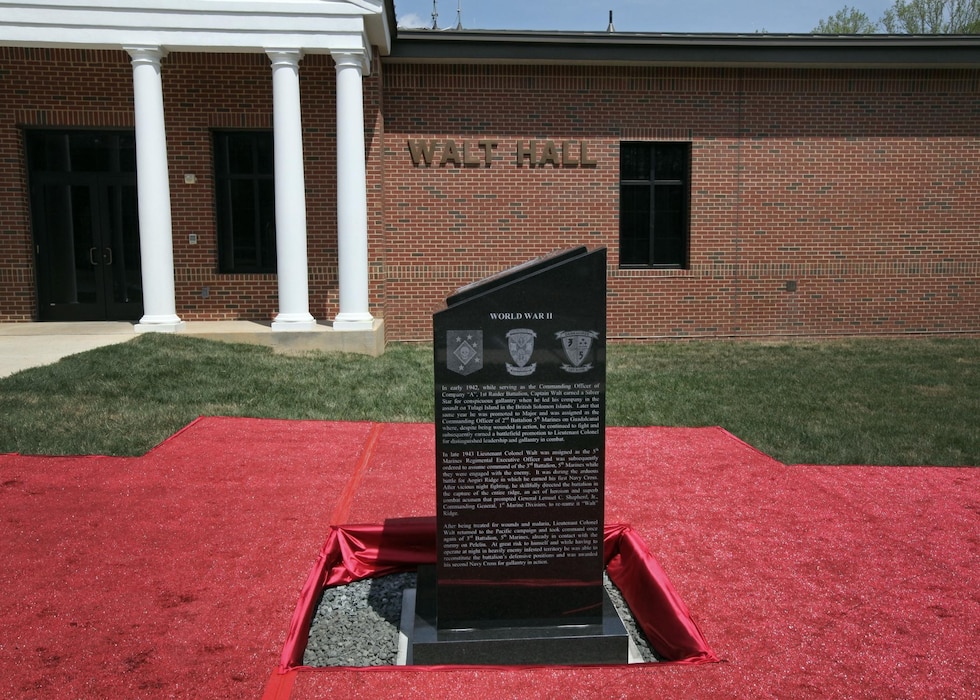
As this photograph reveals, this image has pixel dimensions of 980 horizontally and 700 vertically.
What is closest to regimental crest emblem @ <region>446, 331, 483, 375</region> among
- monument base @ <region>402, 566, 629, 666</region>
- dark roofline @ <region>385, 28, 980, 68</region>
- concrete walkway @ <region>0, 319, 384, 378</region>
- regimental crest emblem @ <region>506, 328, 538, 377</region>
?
regimental crest emblem @ <region>506, 328, 538, 377</region>

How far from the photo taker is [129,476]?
591 centimetres

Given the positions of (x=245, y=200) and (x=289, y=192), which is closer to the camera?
(x=289, y=192)

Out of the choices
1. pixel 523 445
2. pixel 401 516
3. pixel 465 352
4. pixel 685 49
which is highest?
pixel 685 49

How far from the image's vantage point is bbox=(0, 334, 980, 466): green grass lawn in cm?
704

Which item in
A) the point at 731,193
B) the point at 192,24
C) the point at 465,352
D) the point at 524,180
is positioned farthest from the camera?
the point at 731,193

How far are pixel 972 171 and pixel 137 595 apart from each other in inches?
604

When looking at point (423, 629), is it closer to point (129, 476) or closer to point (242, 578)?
point (242, 578)

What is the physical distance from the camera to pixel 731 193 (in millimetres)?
14414

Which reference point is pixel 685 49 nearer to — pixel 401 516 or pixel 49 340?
pixel 49 340

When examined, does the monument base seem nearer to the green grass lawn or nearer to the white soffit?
the green grass lawn

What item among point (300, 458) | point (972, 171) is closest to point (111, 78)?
point (300, 458)

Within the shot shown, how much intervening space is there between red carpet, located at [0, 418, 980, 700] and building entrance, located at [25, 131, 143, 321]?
26.0 ft

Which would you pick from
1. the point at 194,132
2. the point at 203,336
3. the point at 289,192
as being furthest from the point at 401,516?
the point at 194,132

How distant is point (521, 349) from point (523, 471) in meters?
0.57
